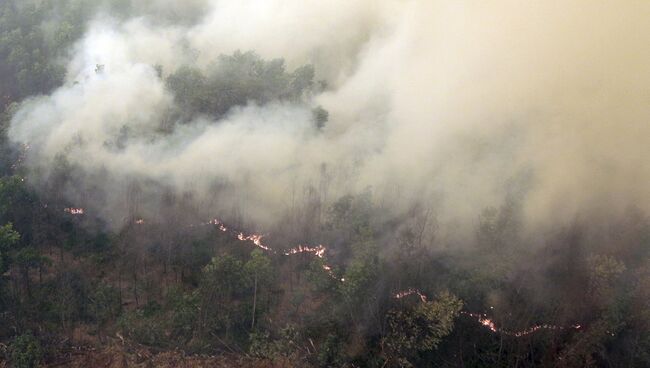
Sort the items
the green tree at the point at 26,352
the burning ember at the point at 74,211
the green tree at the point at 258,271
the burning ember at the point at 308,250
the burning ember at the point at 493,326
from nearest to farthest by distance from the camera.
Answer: the green tree at the point at 26,352 < the burning ember at the point at 493,326 < the green tree at the point at 258,271 < the burning ember at the point at 308,250 < the burning ember at the point at 74,211

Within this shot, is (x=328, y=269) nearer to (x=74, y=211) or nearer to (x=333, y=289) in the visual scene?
(x=333, y=289)

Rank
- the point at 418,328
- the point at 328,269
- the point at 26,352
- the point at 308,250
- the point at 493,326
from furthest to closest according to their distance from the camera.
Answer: the point at 308,250, the point at 328,269, the point at 493,326, the point at 418,328, the point at 26,352

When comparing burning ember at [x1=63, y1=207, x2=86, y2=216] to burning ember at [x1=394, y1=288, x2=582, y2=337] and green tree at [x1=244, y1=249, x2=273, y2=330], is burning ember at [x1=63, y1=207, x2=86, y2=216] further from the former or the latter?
burning ember at [x1=394, y1=288, x2=582, y2=337]

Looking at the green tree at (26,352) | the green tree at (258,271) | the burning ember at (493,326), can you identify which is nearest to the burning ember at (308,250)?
the green tree at (258,271)

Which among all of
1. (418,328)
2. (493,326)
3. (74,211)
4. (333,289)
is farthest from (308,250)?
(74,211)

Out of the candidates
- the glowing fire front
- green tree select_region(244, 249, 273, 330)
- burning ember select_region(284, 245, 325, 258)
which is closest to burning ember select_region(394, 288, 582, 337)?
the glowing fire front

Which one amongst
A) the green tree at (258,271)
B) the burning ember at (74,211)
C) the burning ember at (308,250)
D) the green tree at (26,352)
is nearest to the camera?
the green tree at (26,352)

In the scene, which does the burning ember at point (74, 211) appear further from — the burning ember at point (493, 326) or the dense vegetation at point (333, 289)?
the burning ember at point (493, 326)

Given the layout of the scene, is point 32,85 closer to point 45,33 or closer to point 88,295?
point 45,33

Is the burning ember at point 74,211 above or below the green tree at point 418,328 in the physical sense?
above
